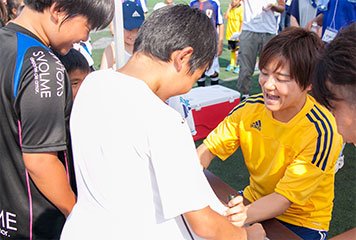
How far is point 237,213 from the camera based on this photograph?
4.62 ft

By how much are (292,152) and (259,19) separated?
12.6 feet

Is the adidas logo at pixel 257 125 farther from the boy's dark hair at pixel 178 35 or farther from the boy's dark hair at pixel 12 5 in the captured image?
the boy's dark hair at pixel 12 5

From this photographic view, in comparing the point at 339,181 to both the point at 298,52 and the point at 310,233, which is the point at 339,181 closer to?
the point at 310,233

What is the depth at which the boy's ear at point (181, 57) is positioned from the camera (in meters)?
0.97

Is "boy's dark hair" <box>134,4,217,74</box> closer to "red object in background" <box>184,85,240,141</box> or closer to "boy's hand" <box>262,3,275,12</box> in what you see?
"red object in background" <box>184,85,240,141</box>

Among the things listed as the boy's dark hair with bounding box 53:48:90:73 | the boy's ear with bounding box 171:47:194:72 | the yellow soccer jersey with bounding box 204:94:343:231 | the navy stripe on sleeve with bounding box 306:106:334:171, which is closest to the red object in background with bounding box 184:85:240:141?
the yellow soccer jersey with bounding box 204:94:343:231

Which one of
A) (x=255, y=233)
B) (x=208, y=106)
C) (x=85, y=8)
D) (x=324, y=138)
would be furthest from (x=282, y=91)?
(x=208, y=106)

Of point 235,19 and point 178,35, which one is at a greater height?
point 178,35

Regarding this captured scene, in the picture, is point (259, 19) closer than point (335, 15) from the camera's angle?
No

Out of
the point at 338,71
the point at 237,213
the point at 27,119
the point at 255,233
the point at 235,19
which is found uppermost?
the point at 338,71

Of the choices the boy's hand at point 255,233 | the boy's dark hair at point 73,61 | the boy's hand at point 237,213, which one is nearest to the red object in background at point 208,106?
the boy's dark hair at point 73,61

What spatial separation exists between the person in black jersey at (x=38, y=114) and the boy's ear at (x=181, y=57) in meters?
0.41

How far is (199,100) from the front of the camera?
4109 millimetres

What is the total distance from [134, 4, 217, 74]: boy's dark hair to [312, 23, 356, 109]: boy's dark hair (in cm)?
37
